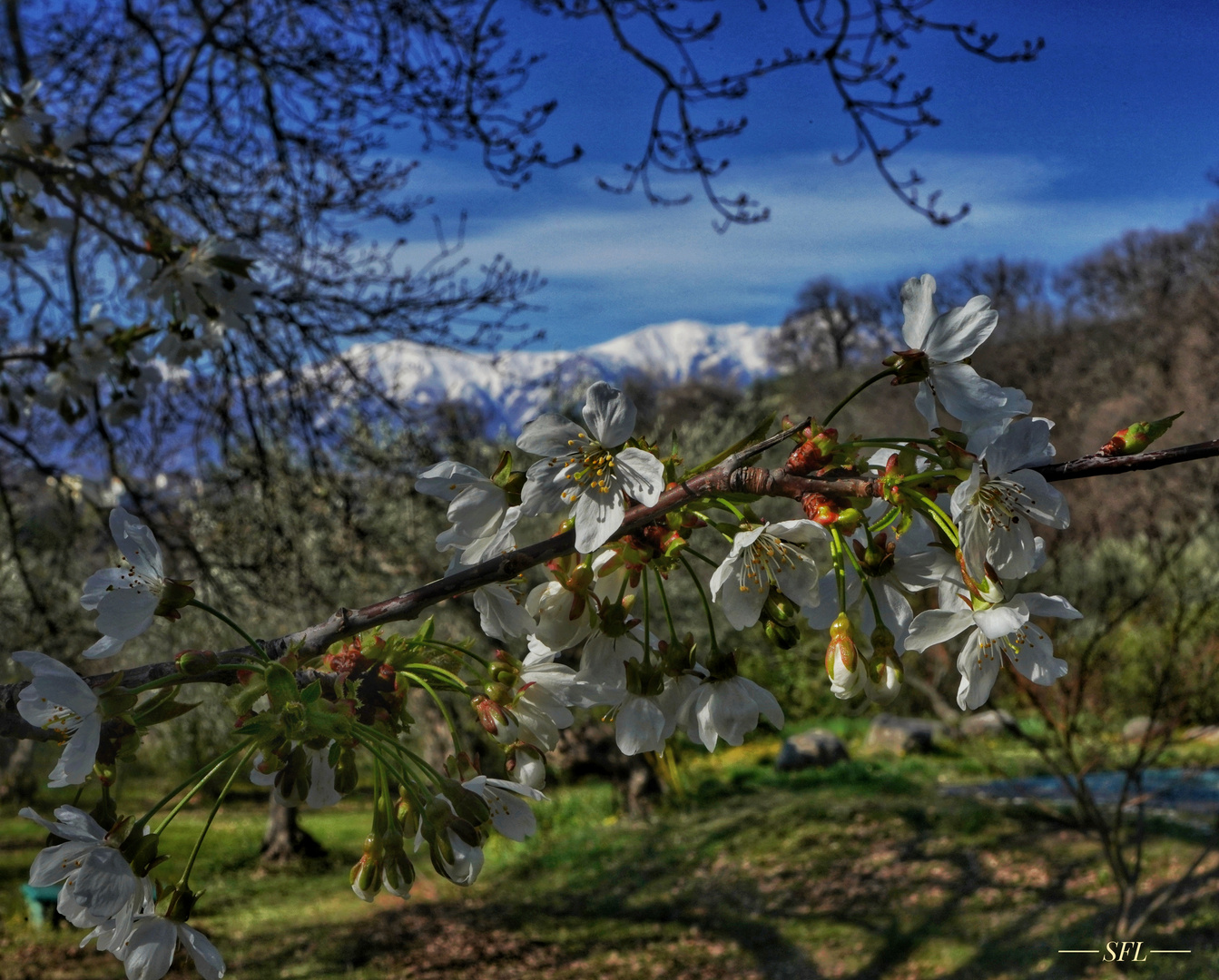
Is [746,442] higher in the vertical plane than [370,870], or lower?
higher

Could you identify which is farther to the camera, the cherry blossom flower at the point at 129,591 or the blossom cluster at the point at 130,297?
the blossom cluster at the point at 130,297

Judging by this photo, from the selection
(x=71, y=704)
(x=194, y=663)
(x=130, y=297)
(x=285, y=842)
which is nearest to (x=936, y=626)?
(x=194, y=663)

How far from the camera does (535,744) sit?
100cm

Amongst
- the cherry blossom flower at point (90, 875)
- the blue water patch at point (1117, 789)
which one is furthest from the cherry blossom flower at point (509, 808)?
the blue water patch at point (1117, 789)

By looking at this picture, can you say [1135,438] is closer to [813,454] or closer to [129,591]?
[813,454]

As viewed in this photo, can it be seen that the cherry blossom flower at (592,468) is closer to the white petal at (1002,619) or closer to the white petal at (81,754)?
the white petal at (1002,619)

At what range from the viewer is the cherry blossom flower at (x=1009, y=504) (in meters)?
0.78

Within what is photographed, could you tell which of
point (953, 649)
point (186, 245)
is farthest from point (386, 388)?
point (953, 649)

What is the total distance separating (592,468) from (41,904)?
740 cm

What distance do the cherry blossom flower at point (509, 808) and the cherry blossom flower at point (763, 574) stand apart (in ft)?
0.89

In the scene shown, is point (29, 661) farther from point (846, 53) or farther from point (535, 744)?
point (846, 53)

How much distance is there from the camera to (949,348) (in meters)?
0.88

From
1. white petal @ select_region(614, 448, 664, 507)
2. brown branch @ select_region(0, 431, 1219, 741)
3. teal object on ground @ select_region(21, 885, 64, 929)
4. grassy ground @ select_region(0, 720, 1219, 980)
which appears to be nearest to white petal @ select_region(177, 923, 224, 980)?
brown branch @ select_region(0, 431, 1219, 741)

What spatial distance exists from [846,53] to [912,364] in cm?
305
